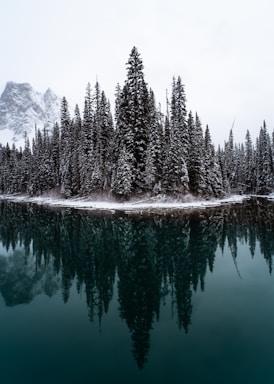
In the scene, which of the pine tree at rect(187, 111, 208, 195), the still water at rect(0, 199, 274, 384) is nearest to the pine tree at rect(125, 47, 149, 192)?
the pine tree at rect(187, 111, 208, 195)

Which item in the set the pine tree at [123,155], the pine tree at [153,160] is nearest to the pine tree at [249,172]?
the pine tree at [153,160]

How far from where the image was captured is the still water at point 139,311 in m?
7.33

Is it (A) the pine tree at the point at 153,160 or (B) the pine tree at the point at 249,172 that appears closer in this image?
(A) the pine tree at the point at 153,160

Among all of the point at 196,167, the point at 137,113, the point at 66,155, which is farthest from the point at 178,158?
the point at 66,155

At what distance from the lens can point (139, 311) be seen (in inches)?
415

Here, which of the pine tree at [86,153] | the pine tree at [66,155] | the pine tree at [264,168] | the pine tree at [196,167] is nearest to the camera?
the pine tree at [196,167]

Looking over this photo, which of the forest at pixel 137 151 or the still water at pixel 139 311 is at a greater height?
the forest at pixel 137 151

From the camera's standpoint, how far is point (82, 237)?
24.1m

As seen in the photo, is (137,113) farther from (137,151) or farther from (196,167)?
(196,167)

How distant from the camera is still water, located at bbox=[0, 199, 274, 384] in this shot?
7332mm

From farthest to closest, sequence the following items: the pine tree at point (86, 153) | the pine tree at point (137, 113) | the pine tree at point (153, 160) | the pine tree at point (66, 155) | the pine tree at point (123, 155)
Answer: the pine tree at point (66, 155)
the pine tree at point (86, 153)
the pine tree at point (137, 113)
the pine tree at point (153, 160)
the pine tree at point (123, 155)

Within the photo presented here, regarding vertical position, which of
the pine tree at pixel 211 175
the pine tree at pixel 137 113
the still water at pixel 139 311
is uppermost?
the pine tree at pixel 137 113

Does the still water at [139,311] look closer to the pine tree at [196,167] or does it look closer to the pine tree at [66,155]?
the pine tree at [196,167]

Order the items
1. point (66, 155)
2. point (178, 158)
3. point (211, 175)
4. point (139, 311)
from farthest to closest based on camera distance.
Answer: point (66, 155) < point (211, 175) < point (178, 158) < point (139, 311)
